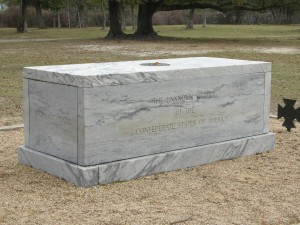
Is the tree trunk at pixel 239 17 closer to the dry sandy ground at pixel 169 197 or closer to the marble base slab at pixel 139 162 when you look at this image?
the marble base slab at pixel 139 162

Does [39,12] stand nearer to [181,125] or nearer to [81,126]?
[181,125]

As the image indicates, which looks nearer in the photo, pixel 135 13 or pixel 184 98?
pixel 184 98

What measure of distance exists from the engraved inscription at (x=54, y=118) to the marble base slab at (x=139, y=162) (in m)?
0.39

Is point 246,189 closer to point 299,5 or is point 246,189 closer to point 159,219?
point 159,219

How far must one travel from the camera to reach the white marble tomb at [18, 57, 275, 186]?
6.00 meters

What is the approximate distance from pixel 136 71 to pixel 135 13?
229 ft

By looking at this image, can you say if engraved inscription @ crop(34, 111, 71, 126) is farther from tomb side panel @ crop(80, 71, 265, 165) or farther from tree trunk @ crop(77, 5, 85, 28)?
tree trunk @ crop(77, 5, 85, 28)

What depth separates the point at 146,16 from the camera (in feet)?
116

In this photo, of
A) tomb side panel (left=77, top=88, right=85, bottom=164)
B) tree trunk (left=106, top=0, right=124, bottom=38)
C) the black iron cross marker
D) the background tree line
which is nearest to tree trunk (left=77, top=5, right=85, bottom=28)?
the background tree line

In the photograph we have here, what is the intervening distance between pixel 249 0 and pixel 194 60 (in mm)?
27976

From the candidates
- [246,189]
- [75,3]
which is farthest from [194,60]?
[75,3]

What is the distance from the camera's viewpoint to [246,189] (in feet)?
19.9

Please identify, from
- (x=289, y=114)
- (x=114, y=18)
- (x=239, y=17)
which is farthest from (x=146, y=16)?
(x=239, y=17)

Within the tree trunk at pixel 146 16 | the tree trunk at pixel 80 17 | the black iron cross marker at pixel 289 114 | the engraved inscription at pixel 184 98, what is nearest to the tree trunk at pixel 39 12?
the tree trunk at pixel 80 17
